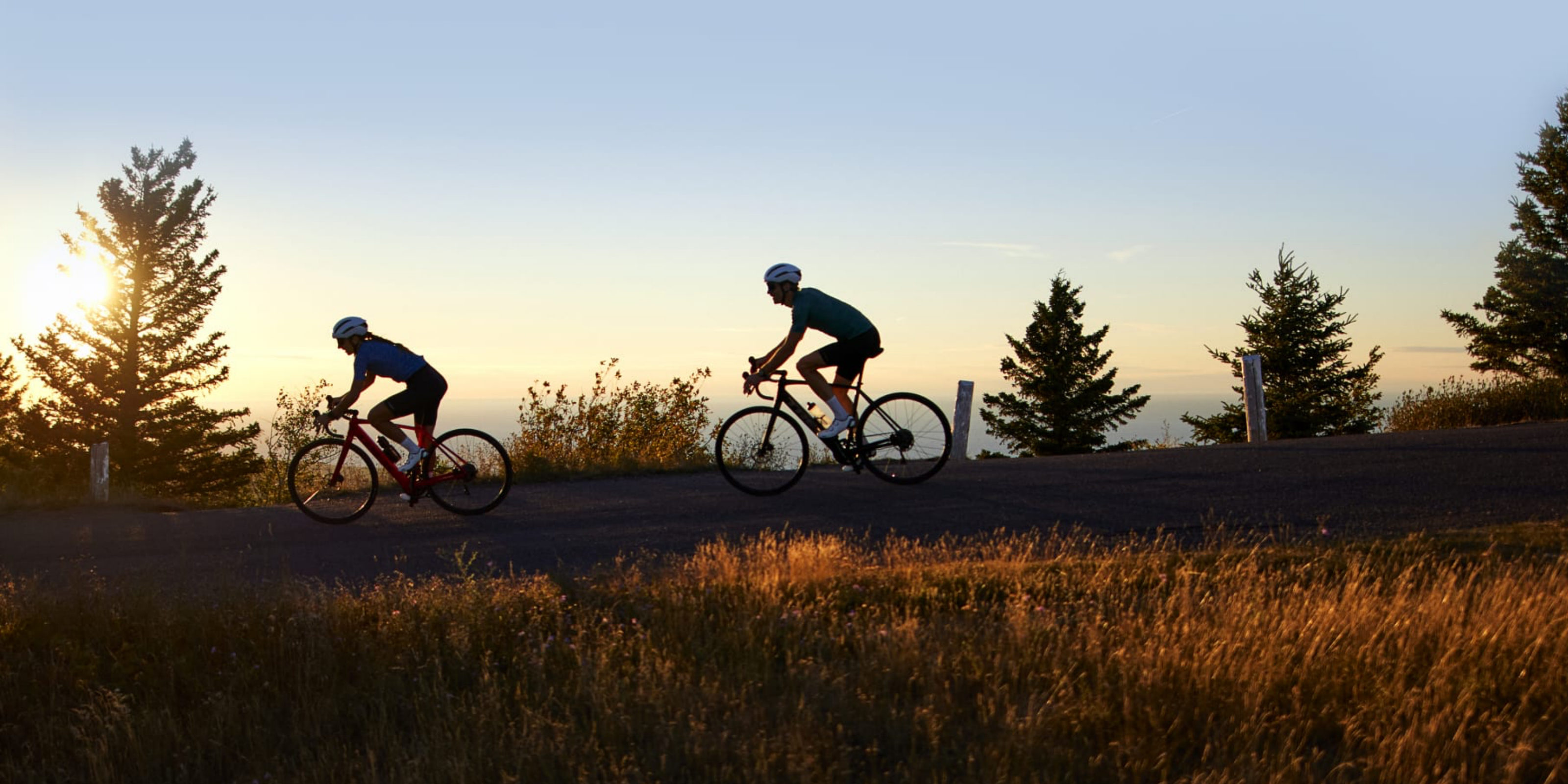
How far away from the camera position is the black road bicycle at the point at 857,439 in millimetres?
12094

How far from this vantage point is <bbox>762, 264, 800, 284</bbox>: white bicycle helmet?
36.9ft

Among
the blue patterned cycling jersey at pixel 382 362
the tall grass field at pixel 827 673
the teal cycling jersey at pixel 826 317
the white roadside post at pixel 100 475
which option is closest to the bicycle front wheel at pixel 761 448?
the teal cycling jersey at pixel 826 317

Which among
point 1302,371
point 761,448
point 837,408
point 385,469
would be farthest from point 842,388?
point 1302,371

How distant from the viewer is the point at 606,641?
6.22 meters

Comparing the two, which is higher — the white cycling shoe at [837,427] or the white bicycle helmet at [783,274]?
the white bicycle helmet at [783,274]

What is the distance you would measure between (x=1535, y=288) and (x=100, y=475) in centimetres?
→ 3390

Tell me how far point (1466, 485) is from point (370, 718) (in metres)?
10.1

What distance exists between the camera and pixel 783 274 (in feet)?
36.9

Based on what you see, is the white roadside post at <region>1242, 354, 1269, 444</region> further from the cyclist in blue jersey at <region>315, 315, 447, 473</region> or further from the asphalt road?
the cyclist in blue jersey at <region>315, 315, 447, 473</region>

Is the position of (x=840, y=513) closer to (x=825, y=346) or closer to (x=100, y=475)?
(x=825, y=346)

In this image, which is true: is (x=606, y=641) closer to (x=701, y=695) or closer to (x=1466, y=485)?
(x=701, y=695)

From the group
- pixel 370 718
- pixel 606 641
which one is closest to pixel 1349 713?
pixel 606 641

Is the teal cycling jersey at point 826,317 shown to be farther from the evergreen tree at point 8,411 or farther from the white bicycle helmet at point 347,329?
the evergreen tree at point 8,411

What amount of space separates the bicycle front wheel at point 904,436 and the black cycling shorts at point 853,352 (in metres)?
0.58
